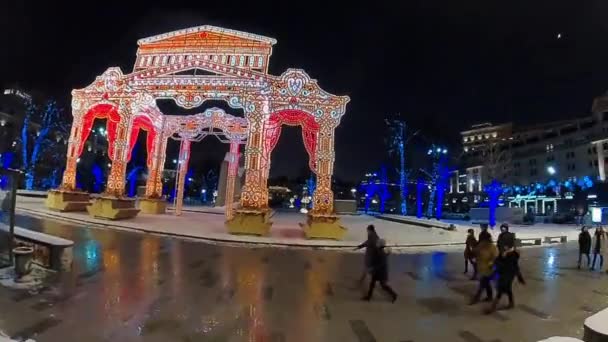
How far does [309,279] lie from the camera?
10164 millimetres

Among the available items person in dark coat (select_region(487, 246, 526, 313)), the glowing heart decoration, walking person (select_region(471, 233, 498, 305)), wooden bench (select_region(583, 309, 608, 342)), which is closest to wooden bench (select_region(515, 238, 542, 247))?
the glowing heart decoration

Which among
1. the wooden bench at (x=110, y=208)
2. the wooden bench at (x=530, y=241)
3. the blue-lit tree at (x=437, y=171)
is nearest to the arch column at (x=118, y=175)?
the wooden bench at (x=110, y=208)

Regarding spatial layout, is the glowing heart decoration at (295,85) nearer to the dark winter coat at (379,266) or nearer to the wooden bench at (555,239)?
the dark winter coat at (379,266)

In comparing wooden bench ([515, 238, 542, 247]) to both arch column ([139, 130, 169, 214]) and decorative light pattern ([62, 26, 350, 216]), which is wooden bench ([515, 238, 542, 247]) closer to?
decorative light pattern ([62, 26, 350, 216])

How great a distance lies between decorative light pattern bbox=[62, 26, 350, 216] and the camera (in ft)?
63.7

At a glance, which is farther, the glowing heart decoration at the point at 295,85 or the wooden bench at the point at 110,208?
the wooden bench at the point at 110,208

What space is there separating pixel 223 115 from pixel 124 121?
891 cm

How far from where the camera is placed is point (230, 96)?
20.1m

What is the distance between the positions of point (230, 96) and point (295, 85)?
349 centimetres

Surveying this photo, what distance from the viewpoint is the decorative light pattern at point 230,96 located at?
1941 centimetres

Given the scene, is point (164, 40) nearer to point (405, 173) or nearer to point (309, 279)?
point (309, 279)

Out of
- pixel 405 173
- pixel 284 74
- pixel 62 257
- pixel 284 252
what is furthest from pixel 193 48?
pixel 405 173

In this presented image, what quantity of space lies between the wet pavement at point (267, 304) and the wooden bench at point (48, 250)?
0.41 metres

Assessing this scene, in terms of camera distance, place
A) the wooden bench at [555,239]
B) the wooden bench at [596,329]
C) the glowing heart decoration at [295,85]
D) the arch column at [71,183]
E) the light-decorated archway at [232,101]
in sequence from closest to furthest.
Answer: the wooden bench at [596,329] → the light-decorated archway at [232,101] → the glowing heart decoration at [295,85] → the arch column at [71,183] → the wooden bench at [555,239]
